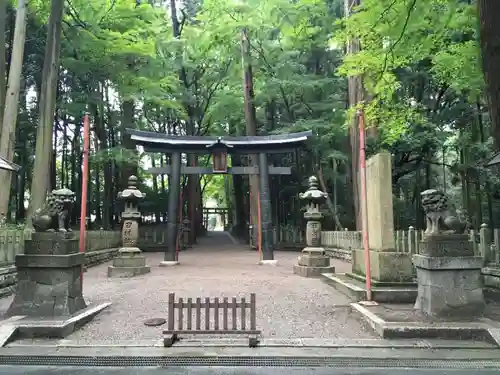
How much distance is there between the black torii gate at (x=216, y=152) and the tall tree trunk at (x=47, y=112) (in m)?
2.85

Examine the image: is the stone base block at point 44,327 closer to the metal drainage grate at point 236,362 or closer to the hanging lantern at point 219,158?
the metal drainage grate at point 236,362

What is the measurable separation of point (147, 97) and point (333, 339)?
15025mm

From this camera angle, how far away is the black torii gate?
15297 mm

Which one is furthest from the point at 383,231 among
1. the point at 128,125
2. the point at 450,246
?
the point at 128,125

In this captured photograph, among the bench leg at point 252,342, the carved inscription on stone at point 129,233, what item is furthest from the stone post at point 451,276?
the carved inscription on stone at point 129,233

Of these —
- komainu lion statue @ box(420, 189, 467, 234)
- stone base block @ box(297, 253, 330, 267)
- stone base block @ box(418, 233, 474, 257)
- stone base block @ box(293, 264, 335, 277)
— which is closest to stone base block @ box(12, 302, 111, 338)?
stone base block @ box(418, 233, 474, 257)

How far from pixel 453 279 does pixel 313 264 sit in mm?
6425

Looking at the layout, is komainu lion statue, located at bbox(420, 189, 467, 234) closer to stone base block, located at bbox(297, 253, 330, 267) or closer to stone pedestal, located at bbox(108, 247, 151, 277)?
stone base block, located at bbox(297, 253, 330, 267)

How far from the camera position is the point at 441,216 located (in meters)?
6.93

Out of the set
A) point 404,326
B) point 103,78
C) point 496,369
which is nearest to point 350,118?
point 404,326

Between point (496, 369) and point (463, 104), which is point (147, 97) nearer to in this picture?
point (463, 104)

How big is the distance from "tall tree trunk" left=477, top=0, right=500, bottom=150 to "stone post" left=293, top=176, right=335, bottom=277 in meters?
8.21

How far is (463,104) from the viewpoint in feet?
59.0

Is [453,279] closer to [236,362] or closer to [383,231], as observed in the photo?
[383,231]
